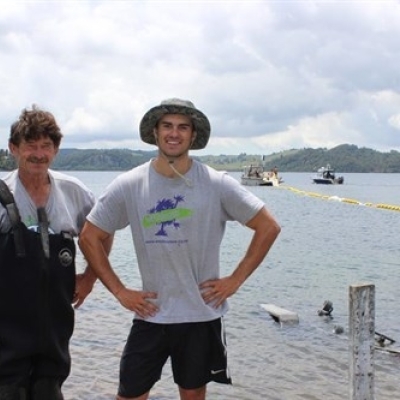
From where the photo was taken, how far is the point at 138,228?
4707mm

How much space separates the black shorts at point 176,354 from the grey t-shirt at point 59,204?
0.90 metres

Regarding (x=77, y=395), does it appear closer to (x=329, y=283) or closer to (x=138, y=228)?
(x=138, y=228)

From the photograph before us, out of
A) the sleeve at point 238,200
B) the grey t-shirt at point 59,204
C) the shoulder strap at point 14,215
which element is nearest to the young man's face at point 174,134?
the sleeve at point 238,200

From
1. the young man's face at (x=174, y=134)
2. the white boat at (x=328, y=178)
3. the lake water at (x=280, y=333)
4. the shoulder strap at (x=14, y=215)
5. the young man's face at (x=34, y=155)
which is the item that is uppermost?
the young man's face at (x=174, y=134)

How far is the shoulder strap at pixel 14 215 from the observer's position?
4078 millimetres

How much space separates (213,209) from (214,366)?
1163 millimetres

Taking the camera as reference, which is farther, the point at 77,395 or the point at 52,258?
the point at 77,395

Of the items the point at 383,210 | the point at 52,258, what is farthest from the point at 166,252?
the point at 383,210

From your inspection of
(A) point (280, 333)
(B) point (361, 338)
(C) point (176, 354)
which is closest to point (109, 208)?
(C) point (176, 354)

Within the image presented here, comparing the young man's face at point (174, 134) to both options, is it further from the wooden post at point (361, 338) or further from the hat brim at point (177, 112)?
the wooden post at point (361, 338)

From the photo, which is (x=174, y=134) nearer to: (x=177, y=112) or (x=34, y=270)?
(x=177, y=112)

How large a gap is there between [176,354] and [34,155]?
5.78 feet

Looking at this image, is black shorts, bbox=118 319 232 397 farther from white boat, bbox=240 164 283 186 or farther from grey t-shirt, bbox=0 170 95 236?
white boat, bbox=240 164 283 186

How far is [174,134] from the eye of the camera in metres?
4.65
